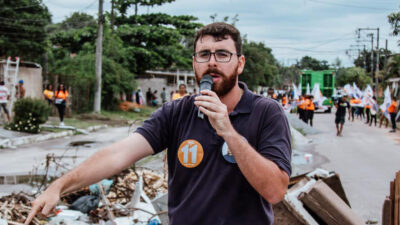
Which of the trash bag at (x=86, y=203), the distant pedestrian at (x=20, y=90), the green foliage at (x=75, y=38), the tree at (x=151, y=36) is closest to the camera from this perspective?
the trash bag at (x=86, y=203)

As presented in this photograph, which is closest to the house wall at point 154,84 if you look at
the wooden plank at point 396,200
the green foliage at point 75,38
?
the green foliage at point 75,38

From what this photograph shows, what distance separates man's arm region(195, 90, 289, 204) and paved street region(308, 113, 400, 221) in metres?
4.65

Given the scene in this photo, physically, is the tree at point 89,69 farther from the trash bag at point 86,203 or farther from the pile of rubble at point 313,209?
the pile of rubble at point 313,209

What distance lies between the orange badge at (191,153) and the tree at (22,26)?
22669 millimetres

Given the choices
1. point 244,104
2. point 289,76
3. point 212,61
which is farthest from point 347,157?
point 289,76

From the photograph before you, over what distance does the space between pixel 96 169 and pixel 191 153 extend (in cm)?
43

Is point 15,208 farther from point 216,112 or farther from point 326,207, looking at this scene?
point 216,112

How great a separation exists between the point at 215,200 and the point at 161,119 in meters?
0.50

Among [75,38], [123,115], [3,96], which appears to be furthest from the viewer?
[75,38]

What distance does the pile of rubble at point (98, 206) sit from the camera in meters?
4.51

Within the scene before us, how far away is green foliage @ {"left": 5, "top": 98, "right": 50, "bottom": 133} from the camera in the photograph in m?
13.8

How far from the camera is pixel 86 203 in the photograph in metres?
4.94

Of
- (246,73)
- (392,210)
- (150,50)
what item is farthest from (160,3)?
(392,210)

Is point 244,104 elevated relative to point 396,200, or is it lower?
elevated
